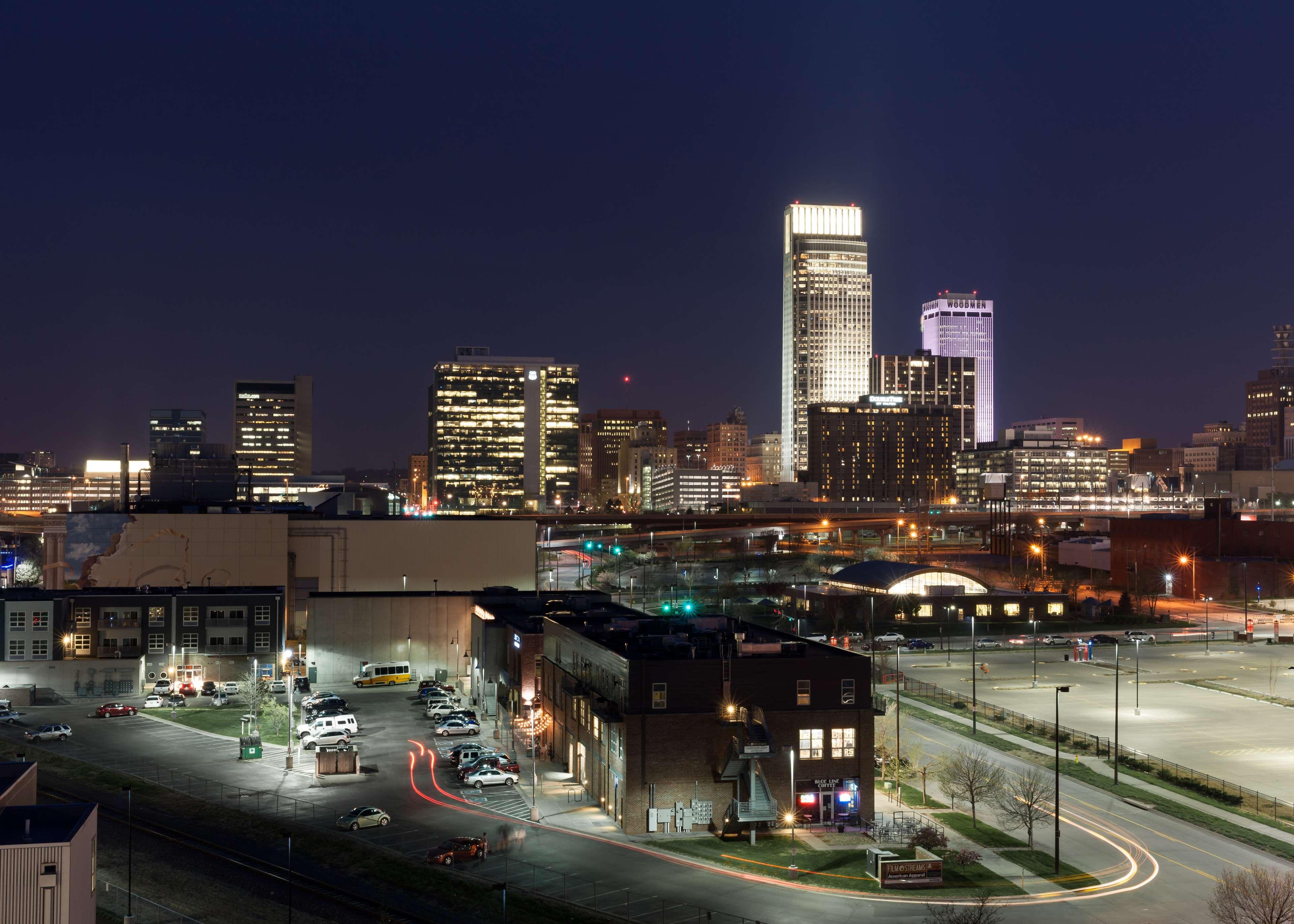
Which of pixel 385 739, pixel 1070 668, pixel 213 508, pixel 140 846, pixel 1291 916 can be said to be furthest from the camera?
pixel 213 508

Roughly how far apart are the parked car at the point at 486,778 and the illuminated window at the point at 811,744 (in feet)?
38.3

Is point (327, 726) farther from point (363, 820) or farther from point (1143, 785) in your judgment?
point (1143, 785)

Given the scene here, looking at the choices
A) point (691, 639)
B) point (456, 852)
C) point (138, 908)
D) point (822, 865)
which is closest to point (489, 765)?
point (691, 639)

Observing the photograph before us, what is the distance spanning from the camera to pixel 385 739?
5306 cm

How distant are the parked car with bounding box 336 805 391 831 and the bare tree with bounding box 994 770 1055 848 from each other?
69.5 feet

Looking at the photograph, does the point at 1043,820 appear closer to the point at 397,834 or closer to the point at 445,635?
the point at 397,834

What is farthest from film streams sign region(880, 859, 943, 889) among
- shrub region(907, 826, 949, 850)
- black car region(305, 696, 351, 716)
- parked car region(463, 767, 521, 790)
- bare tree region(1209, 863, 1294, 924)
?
black car region(305, 696, 351, 716)

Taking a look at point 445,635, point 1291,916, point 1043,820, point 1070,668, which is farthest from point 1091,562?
point 1291,916

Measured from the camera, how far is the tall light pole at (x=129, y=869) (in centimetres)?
2994

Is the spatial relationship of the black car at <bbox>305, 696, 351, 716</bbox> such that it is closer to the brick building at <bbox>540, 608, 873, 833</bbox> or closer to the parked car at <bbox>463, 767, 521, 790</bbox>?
the parked car at <bbox>463, 767, 521, 790</bbox>

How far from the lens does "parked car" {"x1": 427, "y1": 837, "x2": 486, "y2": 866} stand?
115 ft

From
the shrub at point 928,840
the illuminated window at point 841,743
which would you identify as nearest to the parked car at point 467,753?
the illuminated window at point 841,743

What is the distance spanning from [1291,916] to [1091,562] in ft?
406

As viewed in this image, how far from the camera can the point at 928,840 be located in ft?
121
